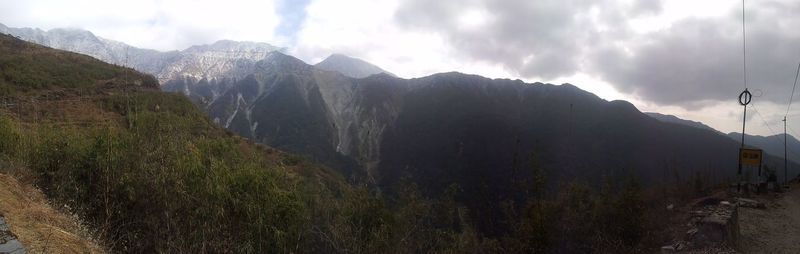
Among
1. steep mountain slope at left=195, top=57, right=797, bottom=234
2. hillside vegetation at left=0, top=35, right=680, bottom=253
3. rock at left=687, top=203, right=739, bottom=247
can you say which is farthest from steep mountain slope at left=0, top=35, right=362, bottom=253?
steep mountain slope at left=195, top=57, right=797, bottom=234

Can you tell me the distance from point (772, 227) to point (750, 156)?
776 centimetres

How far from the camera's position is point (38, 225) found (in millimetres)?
11062

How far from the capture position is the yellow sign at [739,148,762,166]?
2430 centimetres

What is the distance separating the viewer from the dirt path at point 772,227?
15.8m

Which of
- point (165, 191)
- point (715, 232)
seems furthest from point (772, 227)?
Result: point (165, 191)

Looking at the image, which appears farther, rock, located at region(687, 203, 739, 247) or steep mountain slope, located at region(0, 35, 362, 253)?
steep mountain slope, located at region(0, 35, 362, 253)

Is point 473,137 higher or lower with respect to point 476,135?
lower

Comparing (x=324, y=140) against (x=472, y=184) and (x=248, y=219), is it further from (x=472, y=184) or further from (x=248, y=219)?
(x=248, y=219)

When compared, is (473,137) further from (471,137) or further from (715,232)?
(715,232)

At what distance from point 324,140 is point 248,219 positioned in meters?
138

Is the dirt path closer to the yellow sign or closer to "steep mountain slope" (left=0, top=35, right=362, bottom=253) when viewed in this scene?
the yellow sign

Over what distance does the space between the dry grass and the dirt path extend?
66.9 ft

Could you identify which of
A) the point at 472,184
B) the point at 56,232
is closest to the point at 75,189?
the point at 56,232

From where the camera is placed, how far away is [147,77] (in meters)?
69.1
